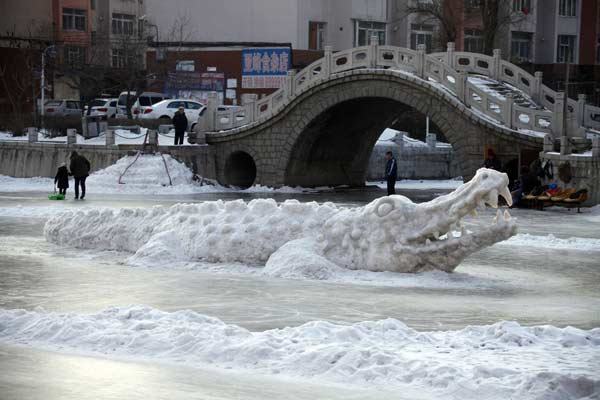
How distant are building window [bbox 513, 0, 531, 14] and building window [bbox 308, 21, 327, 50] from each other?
1081 centimetres

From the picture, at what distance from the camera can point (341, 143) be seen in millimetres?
43250

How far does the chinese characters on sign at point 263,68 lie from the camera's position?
50.2 meters

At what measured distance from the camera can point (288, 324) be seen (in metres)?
12.1

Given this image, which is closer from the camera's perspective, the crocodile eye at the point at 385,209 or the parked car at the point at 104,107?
the crocodile eye at the point at 385,209

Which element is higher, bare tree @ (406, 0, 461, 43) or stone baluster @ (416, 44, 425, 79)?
bare tree @ (406, 0, 461, 43)

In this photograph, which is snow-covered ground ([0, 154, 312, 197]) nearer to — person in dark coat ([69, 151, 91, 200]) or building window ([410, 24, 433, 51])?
person in dark coat ([69, 151, 91, 200])

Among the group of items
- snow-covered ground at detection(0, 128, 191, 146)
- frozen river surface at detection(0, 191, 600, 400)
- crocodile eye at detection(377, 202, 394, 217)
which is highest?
snow-covered ground at detection(0, 128, 191, 146)

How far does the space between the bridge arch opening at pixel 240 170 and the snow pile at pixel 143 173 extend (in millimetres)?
3360

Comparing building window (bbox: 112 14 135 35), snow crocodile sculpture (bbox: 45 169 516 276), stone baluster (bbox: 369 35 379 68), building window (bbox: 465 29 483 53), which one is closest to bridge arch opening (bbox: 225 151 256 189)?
stone baluster (bbox: 369 35 379 68)

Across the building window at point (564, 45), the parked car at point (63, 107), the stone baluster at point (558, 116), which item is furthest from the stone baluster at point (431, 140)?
the building window at point (564, 45)

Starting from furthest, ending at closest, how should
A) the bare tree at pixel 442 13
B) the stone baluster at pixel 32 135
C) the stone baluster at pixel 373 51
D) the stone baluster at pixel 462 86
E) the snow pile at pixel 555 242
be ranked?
the bare tree at pixel 442 13, the stone baluster at pixel 32 135, the stone baluster at pixel 373 51, the stone baluster at pixel 462 86, the snow pile at pixel 555 242

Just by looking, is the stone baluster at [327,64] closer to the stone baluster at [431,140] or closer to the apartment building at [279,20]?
the stone baluster at [431,140]

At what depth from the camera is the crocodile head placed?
51.3 ft

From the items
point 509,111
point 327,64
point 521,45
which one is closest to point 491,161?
point 509,111
